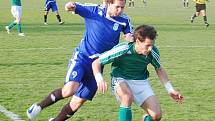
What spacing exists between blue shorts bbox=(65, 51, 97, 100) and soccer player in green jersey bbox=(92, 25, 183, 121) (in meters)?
0.53

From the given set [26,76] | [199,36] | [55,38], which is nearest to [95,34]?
[26,76]

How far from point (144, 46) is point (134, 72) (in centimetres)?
49

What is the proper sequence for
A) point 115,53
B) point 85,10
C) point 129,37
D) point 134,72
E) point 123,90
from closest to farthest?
point 115,53
point 123,90
point 134,72
point 129,37
point 85,10

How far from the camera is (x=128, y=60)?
6.62 metres

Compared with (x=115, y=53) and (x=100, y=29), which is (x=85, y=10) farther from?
(x=115, y=53)

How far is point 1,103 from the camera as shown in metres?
9.05

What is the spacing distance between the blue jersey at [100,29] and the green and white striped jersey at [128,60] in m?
0.56

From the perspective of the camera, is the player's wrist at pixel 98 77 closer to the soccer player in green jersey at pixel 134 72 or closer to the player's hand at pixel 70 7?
the soccer player in green jersey at pixel 134 72

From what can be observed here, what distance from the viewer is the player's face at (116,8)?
684cm

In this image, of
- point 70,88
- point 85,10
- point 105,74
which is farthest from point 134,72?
point 105,74

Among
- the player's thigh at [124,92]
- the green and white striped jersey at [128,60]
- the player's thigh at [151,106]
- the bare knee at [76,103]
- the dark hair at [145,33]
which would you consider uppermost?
the dark hair at [145,33]

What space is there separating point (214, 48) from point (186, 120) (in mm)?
→ 10052

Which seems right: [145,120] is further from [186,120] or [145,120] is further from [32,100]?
[32,100]

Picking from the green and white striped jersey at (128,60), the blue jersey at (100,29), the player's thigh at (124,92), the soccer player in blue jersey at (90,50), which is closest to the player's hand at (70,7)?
the soccer player in blue jersey at (90,50)
